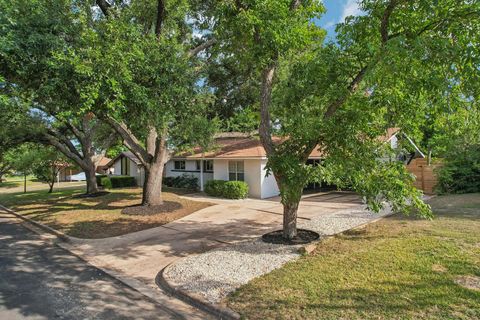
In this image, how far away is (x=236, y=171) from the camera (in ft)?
61.0

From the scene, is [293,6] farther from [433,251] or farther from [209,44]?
[209,44]

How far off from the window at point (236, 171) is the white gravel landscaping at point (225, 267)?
10294mm

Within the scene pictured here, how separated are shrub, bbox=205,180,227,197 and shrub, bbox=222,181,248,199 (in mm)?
408

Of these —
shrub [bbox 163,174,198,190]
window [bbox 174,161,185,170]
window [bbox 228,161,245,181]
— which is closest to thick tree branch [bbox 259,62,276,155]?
window [bbox 228,161,245,181]

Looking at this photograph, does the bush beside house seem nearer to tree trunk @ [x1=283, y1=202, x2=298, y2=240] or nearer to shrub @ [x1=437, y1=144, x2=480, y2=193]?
tree trunk @ [x1=283, y1=202, x2=298, y2=240]

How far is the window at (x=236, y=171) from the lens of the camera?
721 inches

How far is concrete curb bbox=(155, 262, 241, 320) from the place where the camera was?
434cm

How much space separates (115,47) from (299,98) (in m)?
4.77

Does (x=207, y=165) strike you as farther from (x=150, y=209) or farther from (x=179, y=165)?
(x=150, y=209)

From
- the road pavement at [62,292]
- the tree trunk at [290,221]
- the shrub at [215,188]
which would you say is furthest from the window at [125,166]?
the tree trunk at [290,221]

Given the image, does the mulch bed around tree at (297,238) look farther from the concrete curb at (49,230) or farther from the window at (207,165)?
the window at (207,165)

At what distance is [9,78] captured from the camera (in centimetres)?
736

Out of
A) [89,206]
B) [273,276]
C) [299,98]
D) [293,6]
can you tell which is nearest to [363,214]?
[299,98]

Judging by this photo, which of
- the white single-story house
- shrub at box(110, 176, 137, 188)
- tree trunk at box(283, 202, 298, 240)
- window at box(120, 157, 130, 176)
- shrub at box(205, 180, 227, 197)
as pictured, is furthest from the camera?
window at box(120, 157, 130, 176)
